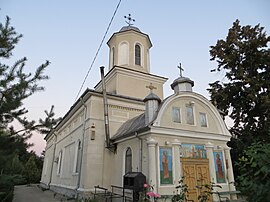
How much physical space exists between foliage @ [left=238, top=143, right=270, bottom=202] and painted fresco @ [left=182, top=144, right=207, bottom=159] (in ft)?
24.1

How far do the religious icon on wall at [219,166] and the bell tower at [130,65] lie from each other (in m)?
7.38

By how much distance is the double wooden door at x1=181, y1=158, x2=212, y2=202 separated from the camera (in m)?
10.1

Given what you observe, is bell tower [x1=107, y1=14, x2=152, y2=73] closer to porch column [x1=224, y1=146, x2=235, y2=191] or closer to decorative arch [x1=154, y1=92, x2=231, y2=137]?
decorative arch [x1=154, y1=92, x2=231, y2=137]

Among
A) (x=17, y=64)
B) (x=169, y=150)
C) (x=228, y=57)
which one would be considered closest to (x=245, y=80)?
(x=228, y=57)

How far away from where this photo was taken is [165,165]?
9.81 metres

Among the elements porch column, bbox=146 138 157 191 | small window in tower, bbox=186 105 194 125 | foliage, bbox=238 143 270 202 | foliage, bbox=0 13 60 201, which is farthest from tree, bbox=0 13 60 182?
small window in tower, bbox=186 105 194 125

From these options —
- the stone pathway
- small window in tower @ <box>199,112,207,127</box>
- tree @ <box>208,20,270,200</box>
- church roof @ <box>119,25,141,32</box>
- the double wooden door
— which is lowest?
the stone pathway

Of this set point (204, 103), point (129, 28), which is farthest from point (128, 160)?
point (129, 28)

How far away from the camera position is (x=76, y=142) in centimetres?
1553

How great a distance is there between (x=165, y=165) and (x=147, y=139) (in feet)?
4.84

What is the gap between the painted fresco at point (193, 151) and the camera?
10651mm

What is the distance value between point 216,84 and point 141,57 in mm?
7022

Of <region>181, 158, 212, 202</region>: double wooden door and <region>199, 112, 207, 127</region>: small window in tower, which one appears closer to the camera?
<region>181, 158, 212, 202</region>: double wooden door

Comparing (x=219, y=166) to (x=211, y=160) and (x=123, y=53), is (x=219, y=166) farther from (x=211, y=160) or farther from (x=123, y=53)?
(x=123, y=53)
